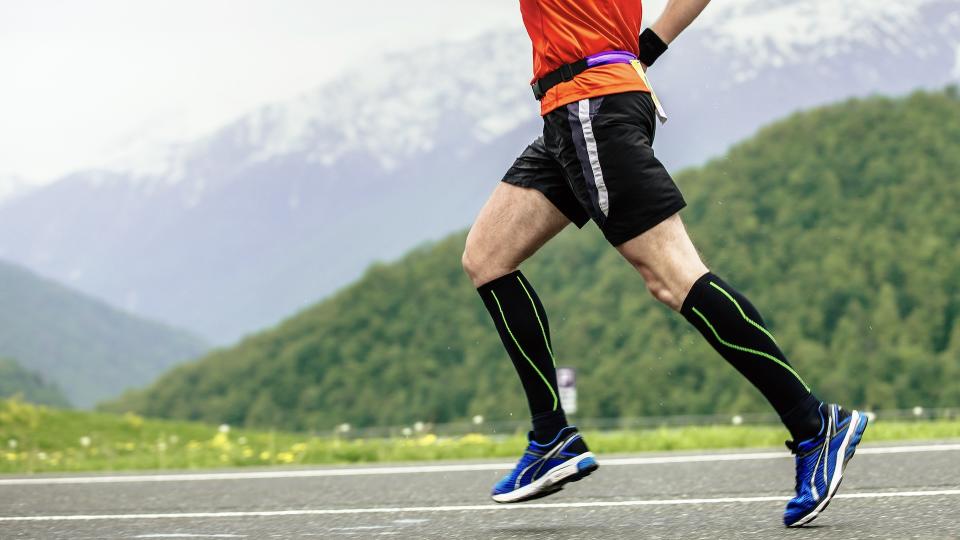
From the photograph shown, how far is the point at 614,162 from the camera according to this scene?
293cm

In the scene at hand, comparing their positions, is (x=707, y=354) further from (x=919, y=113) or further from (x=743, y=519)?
(x=743, y=519)

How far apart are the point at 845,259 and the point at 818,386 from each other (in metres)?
29.1

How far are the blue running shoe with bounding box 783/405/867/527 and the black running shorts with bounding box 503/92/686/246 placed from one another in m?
0.64

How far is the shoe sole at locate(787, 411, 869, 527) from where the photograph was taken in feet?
9.40

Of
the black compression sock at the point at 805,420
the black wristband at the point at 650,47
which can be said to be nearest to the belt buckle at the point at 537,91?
the black wristband at the point at 650,47

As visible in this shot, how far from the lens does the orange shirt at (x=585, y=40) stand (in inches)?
120

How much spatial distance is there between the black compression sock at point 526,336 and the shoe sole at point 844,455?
0.77 metres

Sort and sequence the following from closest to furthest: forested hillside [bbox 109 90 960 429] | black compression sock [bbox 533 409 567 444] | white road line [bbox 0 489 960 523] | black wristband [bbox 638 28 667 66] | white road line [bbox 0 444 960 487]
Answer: black wristband [bbox 638 28 667 66], black compression sock [bbox 533 409 567 444], white road line [bbox 0 489 960 523], white road line [bbox 0 444 960 487], forested hillside [bbox 109 90 960 429]

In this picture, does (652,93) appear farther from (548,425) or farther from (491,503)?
(491,503)

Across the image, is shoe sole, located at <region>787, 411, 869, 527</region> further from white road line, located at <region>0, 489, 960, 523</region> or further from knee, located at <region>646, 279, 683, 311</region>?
white road line, located at <region>0, 489, 960, 523</region>

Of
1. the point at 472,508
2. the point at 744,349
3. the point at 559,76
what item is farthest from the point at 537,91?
the point at 472,508

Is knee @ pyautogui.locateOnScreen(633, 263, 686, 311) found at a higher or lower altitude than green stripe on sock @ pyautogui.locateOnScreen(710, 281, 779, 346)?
higher

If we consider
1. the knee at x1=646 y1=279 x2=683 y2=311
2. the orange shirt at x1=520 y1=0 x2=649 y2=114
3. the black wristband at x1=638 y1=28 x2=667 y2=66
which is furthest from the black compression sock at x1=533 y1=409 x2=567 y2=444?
the black wristband at x1=638 y1=28 x2=667 y2=66

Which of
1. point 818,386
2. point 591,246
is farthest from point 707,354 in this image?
point 591,246
